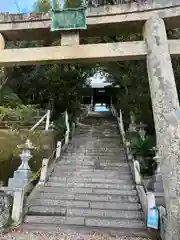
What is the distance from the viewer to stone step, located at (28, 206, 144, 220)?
5.31m

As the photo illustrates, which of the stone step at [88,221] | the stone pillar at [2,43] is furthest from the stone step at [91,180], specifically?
the stone pillar at [2,43]

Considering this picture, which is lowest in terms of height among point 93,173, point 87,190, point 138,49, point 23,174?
point 87,190

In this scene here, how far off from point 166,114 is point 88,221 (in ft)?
9.49

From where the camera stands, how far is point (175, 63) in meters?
9.70

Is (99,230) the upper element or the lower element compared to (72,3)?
lower

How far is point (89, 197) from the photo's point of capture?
19.8 ft

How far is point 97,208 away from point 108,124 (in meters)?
8.90

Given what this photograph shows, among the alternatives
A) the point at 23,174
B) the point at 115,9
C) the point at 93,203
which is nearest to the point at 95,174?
the point at 93,203

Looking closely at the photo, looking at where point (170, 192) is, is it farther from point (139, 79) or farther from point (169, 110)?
point (139, 79)

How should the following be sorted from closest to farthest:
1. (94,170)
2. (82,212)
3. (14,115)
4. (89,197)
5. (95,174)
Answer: (82,212) < (89,197) < (95,174) < (94,170) < (14,115)

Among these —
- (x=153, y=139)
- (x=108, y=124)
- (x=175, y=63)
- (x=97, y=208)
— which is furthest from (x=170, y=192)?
(x=108, y=124)

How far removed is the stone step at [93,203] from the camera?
18.5 feet

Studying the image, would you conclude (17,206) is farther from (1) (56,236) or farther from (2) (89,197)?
(2) (89,197)

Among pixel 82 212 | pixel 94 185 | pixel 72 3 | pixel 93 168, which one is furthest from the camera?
pixel 72 3
